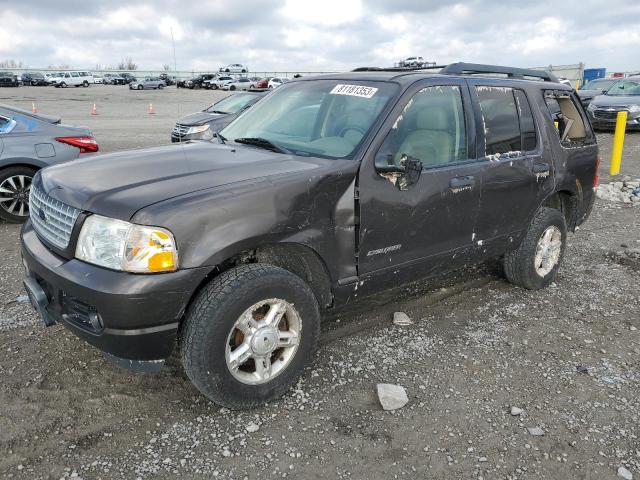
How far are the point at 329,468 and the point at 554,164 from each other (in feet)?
10.5

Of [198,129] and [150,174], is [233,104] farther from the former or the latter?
[150,174]

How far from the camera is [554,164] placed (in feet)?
14.8

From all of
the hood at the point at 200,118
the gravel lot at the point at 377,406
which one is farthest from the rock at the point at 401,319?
the hood at the point at 200,118

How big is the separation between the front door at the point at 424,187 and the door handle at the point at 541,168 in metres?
0.73

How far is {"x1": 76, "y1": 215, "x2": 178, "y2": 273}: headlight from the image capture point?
2.52 m

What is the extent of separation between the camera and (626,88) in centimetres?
1777

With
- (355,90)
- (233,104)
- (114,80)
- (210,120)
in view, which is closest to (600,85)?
(233,104)

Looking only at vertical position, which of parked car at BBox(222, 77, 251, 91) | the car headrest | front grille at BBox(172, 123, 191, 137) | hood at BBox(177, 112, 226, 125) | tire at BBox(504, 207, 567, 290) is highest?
parked car at BBox(222, 77, 251, 91)

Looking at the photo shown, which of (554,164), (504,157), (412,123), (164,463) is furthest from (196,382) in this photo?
(554,164)

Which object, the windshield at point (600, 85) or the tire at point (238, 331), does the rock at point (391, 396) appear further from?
the windshield at point (600, 85)

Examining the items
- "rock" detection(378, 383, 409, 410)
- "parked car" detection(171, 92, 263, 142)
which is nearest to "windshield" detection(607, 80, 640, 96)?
"parked car" detection(171, 92, 263, 142)

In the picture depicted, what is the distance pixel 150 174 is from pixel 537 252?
338 cm

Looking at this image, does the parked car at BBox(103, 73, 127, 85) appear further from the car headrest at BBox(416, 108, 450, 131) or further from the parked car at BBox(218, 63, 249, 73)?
the car headrest at BBox(416, 108, 450, 131)

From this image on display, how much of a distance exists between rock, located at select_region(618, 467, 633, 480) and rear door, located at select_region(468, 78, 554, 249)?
183 cm
